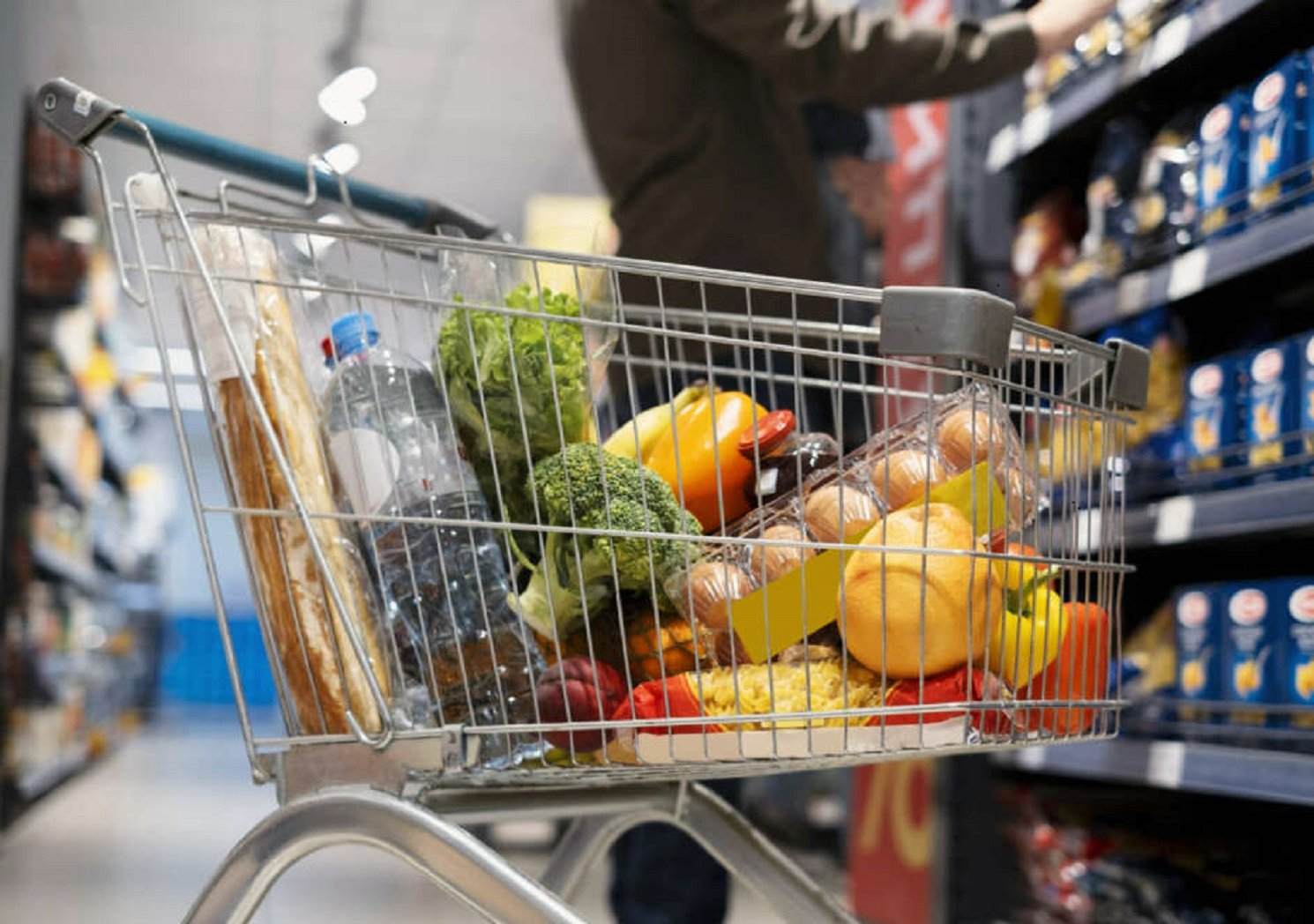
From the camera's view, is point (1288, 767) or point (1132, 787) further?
point (1132, 787)

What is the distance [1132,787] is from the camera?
2541 mm

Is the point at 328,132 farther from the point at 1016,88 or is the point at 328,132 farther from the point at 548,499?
the point at 548,499

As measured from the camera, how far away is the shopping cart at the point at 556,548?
3.37 ft

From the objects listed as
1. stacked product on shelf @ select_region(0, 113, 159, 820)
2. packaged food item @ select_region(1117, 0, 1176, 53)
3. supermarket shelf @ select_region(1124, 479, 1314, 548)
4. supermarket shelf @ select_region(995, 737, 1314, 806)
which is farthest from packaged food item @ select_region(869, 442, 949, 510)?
stacked product on shelf @ select_region(0, 113, 159, 820)

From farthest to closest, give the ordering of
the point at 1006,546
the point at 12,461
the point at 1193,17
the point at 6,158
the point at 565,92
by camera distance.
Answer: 1. the point at 565,92
2. the point at 12,461
3. the point at 6,158
4. the point at 1193,17
5. the point at 1006,546

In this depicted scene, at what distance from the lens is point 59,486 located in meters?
5.82

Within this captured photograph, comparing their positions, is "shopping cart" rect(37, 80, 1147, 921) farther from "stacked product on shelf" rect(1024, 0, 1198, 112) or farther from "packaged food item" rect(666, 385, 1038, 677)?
"stacked product on shelf" rect(1024, 0, 1198, 112)

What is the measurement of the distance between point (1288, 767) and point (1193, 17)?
1.03 metres

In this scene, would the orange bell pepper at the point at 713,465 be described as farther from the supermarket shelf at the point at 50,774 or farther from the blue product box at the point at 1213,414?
the supermarket shelf at the point at 50,774

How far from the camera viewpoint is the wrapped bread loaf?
1.09 meters

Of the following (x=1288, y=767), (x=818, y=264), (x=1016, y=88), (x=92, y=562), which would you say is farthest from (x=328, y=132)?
(x=1288, y=767)

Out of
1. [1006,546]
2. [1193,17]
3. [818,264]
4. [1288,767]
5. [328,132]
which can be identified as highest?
[328,132]

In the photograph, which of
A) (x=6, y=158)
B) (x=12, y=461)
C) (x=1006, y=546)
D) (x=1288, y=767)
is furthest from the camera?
(x=12, y=461)

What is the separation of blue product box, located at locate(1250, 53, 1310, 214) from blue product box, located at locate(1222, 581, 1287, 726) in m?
0.52
